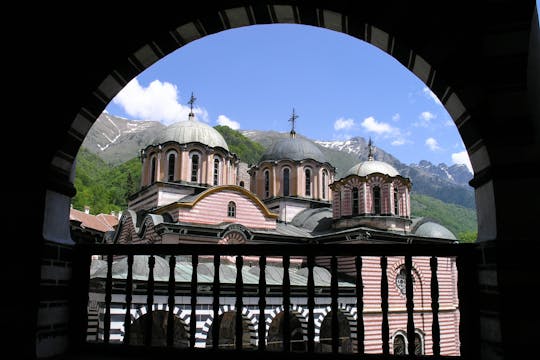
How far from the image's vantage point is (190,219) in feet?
66.9

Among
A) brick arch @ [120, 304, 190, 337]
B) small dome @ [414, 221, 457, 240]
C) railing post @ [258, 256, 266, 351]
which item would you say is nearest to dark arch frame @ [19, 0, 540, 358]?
railing post @ [258, 256, 266, 351]

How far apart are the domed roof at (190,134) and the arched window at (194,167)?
76cm

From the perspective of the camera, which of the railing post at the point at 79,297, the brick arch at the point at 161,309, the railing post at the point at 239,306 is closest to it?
the railing post at the point at 239,306

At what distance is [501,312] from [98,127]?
133475mm

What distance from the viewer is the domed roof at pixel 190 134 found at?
76.1 feet

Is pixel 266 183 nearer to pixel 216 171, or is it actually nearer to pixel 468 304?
pixel 216 171

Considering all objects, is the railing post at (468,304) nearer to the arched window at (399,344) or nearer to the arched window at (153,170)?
the arched window at (399,344)

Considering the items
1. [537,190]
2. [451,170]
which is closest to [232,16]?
[537,190]

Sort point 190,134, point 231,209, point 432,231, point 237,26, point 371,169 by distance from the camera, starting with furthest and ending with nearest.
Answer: point 432,231 → point 371,169 → point 190,134 → point 231,209 → point 237,26

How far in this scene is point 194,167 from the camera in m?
23.2

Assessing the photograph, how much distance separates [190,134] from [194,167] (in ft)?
5.28

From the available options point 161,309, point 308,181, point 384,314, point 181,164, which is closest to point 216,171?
point 181,164

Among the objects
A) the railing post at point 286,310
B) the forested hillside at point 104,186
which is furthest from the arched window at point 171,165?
the forested hillside at point 104,186

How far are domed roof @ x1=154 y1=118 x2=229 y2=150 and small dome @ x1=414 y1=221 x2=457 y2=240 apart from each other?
1069cm
